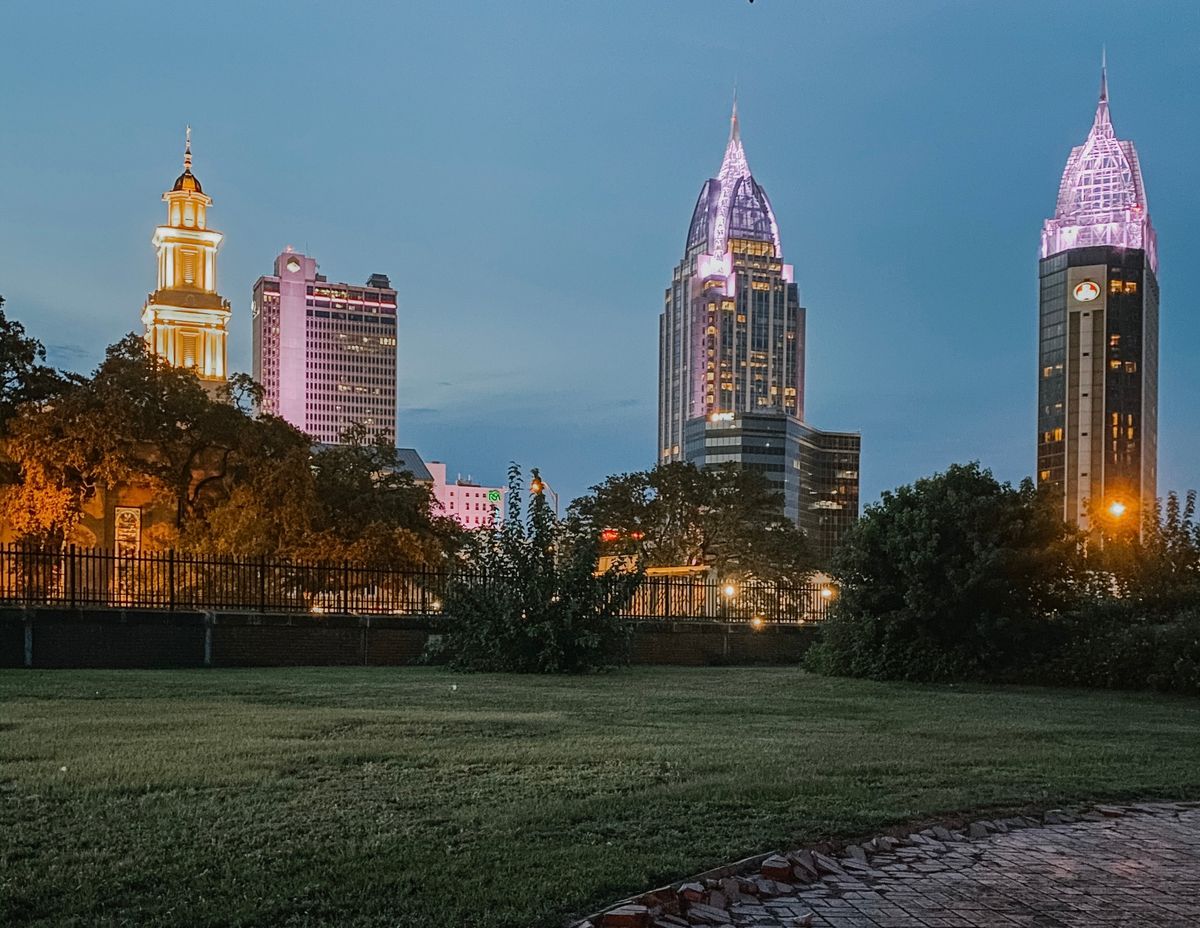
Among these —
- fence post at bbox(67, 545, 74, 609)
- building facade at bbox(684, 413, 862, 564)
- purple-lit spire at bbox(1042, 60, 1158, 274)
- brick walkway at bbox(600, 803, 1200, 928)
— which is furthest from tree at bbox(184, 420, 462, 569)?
purple-lit spire at bbox(1042, 60, 1158, 274)

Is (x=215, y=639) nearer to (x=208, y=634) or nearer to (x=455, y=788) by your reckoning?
(x=208, y=634)

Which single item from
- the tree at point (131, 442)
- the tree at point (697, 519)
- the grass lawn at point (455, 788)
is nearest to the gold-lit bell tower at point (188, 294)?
the tree at point (697, 519)

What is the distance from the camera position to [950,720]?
11734 millimetres

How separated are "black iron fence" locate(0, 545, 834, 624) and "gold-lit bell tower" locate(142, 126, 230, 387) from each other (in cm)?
7123

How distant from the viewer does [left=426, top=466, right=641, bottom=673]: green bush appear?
19.0 m

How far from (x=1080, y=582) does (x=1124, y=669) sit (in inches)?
82.0

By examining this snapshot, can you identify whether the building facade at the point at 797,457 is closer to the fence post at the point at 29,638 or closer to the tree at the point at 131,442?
the tree at the point at 131,442

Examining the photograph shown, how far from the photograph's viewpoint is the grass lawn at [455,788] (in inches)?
179

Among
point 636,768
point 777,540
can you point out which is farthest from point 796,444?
point 636,768

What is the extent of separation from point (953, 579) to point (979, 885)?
13.6 metres

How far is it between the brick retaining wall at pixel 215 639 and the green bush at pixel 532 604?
70.2 inches

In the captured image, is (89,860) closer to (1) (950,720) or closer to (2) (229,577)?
(1) (950,720)

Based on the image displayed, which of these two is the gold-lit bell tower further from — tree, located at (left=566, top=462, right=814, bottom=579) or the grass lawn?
the grass lawn

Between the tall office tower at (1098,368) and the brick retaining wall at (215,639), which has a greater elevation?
the tall office tower at (1098,368)
